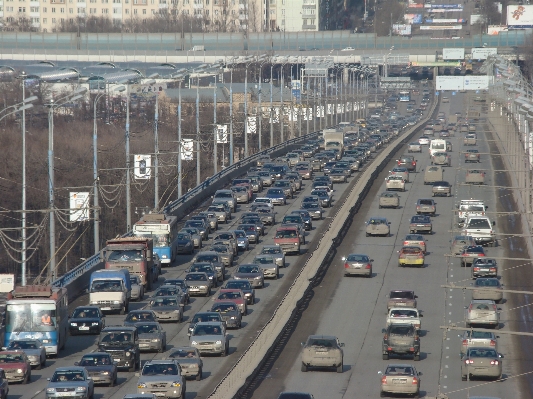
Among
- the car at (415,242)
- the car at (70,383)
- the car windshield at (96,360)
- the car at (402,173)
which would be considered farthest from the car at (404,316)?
the car at (402,173)

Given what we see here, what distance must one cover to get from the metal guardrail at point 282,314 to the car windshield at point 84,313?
5.88 metres

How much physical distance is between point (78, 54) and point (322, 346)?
527 feet

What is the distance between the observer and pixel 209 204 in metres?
77.1

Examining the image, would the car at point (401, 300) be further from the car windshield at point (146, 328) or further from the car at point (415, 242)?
the car at point (415, 242)

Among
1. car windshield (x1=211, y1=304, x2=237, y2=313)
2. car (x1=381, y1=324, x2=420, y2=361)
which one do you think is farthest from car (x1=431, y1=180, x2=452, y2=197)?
car (x1=381, y1=324, x2=420, y2=361)

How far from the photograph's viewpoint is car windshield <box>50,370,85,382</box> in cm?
3095

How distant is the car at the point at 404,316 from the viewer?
42.1 metres

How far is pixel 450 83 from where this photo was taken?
571ft

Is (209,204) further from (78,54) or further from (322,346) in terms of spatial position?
(78,54)

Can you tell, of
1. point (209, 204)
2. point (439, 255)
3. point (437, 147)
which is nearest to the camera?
point (439, 255)

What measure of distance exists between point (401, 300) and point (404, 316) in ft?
11.7

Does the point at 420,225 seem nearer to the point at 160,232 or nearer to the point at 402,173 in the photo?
the point at 160,232

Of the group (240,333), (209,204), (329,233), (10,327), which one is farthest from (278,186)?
(10,327)

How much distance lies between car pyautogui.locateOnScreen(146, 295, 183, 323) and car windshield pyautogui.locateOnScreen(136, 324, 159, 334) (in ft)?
15.4
